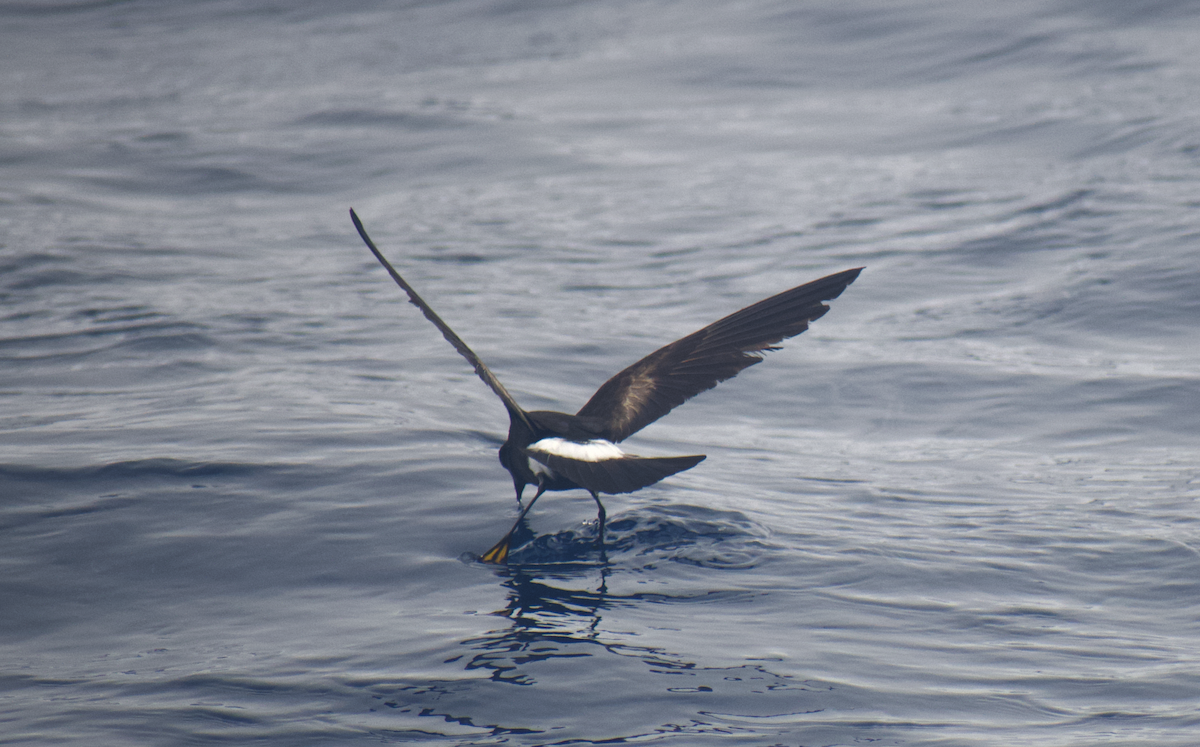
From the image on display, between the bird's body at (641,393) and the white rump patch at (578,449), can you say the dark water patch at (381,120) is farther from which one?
the white rump patch at (578,449)

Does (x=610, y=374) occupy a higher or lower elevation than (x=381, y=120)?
lower

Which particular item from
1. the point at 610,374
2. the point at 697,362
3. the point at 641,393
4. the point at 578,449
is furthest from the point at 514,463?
the point at 610,374

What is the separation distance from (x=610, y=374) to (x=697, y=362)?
116 inches

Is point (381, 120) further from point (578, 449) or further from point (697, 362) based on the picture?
point (578, 449)

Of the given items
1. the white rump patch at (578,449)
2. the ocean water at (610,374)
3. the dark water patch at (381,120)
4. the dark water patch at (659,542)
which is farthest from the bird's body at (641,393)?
the dark water patch at (381,120)

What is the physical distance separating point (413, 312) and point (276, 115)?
8.10m

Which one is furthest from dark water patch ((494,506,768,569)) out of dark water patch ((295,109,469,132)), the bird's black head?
dark water patch ((295,109,469,132))

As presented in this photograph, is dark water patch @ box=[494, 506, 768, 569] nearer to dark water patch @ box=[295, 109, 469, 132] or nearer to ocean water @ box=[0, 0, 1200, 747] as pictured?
ocean water @ box=[0, 0, 1200, 747]

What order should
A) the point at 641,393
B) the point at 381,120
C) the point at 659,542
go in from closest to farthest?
the point at 659,542 → the point at 641,393 → the point at 381,120

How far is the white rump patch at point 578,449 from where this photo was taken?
4871 millimetres

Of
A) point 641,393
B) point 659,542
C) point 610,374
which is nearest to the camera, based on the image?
point 659,542

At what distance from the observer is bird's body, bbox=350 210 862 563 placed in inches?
198

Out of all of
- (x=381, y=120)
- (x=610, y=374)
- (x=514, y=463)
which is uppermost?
(x=381, y=120)

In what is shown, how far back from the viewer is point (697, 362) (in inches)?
219
